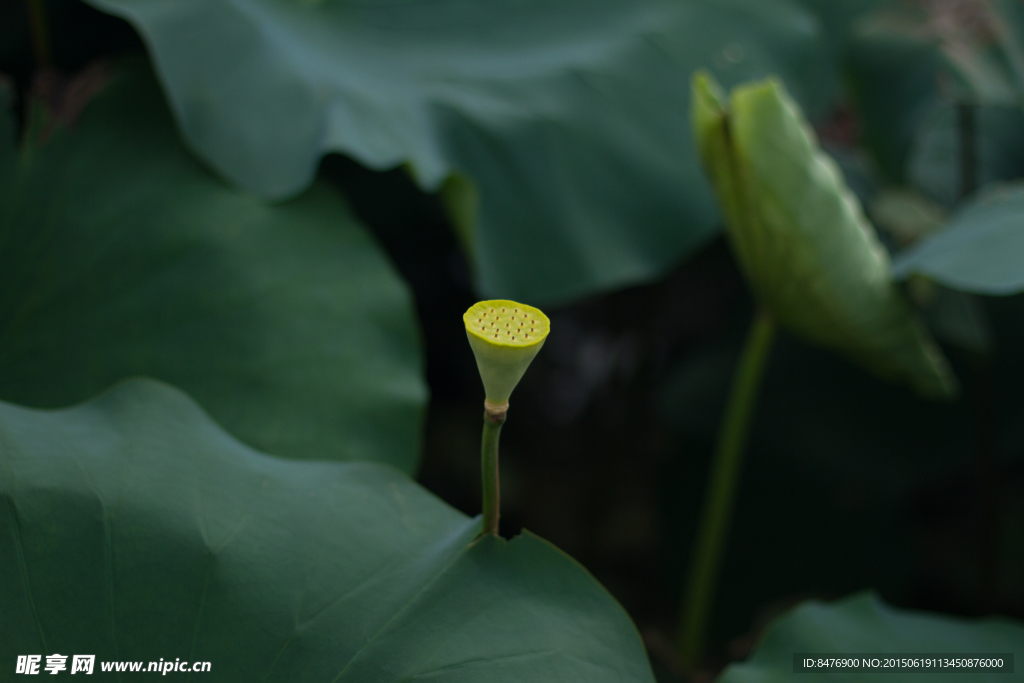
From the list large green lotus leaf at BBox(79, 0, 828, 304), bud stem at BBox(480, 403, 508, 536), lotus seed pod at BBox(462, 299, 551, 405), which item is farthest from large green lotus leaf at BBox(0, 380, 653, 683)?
large green lotus leaf at BBox(79, 0, 828, 304)

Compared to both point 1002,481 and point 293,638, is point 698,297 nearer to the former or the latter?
point 1002,481

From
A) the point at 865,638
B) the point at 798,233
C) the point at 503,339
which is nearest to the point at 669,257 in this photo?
the point at 798,233

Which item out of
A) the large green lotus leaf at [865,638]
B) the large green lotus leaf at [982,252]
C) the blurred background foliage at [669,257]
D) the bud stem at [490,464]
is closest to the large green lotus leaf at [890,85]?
the blurred background foliage at [669,257]

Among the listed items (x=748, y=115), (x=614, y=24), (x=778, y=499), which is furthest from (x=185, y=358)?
(x=778, y=499)

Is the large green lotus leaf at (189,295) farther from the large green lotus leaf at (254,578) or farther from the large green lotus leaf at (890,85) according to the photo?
the large green lotus leaf at (890,85)

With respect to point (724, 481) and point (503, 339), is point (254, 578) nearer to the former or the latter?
point (503, 339)

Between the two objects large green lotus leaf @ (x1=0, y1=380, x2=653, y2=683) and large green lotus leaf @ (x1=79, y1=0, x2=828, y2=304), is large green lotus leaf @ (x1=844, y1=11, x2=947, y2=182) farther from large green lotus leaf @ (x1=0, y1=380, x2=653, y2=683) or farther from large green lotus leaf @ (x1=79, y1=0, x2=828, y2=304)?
large green lotus leaf @ (x1=0, y1=380, x2=653, y2=683)
